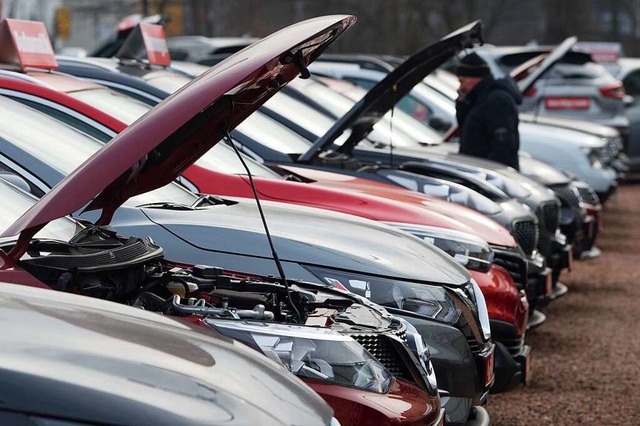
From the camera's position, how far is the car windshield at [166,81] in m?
7.41

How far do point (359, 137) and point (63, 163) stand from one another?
313cm

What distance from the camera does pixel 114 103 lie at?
6520mm

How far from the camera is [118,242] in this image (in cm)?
420

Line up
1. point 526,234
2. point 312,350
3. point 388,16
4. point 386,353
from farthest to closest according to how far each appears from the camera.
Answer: point 388,16 < point 526,234 < point 386,353 < point 312,350

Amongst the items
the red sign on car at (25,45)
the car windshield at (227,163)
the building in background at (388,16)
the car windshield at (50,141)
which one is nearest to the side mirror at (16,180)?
the car windshield at (50,141)

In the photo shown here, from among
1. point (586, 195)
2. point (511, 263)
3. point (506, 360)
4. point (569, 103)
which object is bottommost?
point (569, 103)

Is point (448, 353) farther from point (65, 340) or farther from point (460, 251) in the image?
point (65, 340)

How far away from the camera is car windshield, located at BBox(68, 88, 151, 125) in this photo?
20.4 feet

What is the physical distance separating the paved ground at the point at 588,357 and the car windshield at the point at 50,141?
212 cm

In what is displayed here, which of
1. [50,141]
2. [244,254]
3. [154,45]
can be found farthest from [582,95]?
[244,254]

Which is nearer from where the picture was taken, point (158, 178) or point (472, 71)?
point (158, 178)

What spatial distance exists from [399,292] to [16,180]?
1.51 meters

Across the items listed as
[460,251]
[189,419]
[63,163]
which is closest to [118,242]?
[63,163]

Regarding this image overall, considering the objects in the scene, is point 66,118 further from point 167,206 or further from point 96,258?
point 96,258
